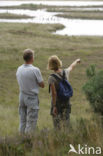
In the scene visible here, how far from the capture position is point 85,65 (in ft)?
73.7

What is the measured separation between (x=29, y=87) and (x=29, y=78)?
18 cm

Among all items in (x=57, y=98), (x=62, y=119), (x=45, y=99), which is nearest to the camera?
(x=57, y=98)

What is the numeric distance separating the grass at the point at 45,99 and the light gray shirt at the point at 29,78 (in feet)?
2.77

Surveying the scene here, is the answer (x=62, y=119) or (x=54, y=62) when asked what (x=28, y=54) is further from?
(x=62, y=119)

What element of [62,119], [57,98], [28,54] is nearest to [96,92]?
[62,119]

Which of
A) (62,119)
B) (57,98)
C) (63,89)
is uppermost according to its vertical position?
(63,89)

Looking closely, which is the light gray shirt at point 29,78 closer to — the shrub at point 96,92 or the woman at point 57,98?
the woman at point 57,98

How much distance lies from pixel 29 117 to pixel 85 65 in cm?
1639

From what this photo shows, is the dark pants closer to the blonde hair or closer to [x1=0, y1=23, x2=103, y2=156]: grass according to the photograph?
[x1=0, y1=23, x2=103, y2=156]: grass

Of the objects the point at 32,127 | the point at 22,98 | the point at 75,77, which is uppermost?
the point at 22,98

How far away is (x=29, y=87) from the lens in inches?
246

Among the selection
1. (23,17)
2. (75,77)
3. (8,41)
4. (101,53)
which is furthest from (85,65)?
(23,17)

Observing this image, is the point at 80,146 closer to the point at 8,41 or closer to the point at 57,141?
the point at 57,141

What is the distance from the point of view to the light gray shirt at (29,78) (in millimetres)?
6176
